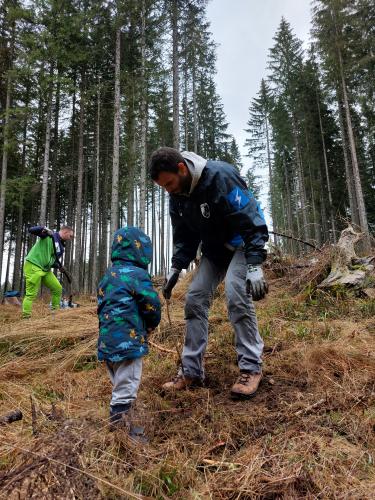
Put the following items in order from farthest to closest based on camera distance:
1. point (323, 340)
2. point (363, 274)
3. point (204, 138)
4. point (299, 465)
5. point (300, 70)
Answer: point (204, 138)
point (300, 70)
point (363, 274)
point (323, 340)
point (299, 465)

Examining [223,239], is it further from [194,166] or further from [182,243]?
[194,166]

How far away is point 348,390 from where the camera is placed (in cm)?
232

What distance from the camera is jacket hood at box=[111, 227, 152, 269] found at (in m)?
2.59

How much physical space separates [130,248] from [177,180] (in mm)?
606

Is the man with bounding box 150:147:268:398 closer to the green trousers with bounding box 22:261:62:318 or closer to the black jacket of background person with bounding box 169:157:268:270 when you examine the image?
the black jacket of background person with bounding box 169:157:268:270

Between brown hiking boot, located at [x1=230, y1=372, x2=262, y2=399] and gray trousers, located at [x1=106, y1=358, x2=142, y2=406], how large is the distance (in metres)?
0.68

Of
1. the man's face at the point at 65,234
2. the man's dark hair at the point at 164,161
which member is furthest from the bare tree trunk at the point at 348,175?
the man's dark hair at the point at 164,161

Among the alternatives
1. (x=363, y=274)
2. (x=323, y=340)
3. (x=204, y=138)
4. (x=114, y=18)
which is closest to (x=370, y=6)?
(x=114, y=18)

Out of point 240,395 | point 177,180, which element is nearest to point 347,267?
point 240,395

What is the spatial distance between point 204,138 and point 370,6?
13.7 metres

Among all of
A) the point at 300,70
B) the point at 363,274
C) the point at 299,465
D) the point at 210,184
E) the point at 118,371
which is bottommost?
the point at 299,465

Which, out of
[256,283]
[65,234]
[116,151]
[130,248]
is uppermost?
[116,151]

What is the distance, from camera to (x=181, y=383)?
2.71m

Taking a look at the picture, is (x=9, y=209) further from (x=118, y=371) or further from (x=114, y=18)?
(x=118, y=371)
